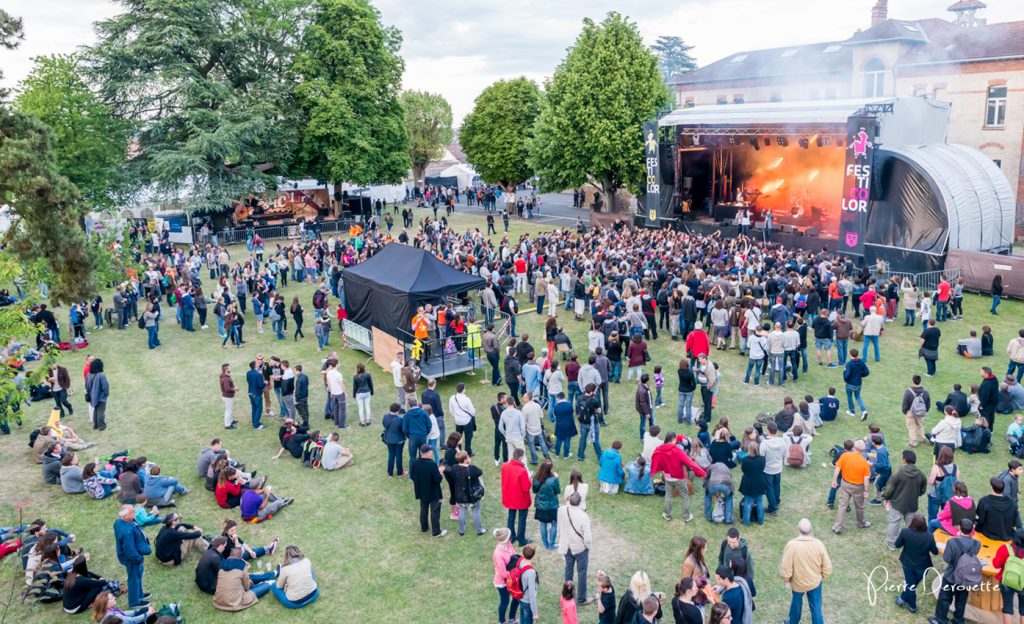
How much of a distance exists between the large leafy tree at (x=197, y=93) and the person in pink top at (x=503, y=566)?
31.9 metres

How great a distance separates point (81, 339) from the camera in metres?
19.6

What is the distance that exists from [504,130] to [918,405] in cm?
3951

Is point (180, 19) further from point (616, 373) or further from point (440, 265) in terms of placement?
point (616, 373)

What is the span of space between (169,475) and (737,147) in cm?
3016

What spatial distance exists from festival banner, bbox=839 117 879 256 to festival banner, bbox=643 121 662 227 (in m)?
9.38

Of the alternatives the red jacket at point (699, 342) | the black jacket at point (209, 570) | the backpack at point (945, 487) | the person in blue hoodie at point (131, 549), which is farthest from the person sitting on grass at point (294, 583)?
the red jacket at point (699, 342)

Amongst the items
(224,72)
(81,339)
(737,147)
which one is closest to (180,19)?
(224,72)

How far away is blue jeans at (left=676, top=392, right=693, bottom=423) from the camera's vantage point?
1328 cm

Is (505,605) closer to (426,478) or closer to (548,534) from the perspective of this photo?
(548,534)

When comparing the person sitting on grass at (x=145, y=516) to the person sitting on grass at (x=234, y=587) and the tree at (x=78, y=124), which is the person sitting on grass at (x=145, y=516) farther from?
the tree at (x=78, y=124)

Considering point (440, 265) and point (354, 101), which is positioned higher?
point (354, 101)

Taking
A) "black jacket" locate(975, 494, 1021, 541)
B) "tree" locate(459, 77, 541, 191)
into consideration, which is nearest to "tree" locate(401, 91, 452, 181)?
"tree" locate(459, 77, 541, 191)

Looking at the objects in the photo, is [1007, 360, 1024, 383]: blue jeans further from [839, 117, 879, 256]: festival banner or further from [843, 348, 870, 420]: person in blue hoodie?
[839, 117, 879, 256]: festival banner

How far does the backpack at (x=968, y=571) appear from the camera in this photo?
7.45 meters
